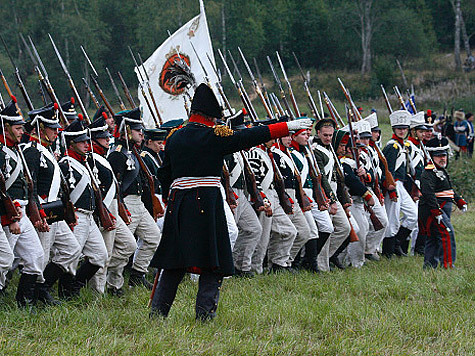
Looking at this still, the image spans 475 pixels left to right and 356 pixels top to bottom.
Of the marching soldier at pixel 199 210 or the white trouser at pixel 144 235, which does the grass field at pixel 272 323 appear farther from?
the white trouser at pixel 144 235

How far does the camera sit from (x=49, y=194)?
6316 millimetres

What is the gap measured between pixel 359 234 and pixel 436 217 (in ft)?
3.53

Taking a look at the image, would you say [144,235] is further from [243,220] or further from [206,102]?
[206,102]

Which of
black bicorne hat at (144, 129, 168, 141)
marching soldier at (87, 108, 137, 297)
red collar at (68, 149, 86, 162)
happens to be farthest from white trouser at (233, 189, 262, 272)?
red collar at (68, 149, 86, 162)

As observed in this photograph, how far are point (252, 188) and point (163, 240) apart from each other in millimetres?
2942

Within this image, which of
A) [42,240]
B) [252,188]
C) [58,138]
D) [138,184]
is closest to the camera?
[42,240]

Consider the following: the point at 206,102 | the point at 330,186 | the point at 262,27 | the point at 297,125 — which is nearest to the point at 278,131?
the point at 297,125

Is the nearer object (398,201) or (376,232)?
(376,232)

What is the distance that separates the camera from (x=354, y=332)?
5434 mm

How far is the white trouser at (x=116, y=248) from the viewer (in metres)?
6.98

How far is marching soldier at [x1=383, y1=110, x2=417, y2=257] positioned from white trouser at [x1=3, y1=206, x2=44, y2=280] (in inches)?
213

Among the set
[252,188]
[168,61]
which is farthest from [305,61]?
[252,188]

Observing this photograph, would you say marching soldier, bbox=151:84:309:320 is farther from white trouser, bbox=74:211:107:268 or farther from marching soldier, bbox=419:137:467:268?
marching soldier, bbox=419:137:467:268

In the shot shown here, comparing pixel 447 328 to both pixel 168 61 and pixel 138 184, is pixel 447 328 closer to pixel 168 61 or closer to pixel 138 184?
pixel 138 184
